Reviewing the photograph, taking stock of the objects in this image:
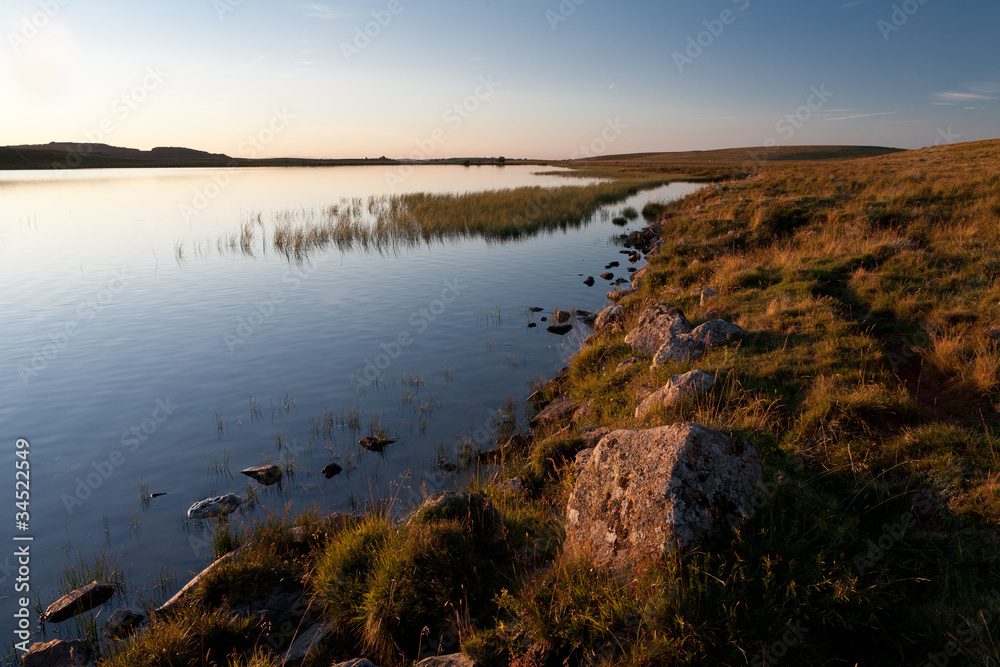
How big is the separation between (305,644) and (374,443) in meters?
5.16

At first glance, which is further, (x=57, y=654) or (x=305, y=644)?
(x=57, y=654)

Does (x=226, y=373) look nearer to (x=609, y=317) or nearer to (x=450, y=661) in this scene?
(x=609, y=317)

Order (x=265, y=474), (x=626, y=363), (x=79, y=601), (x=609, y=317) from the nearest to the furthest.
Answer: (x=79, y=601) < (x=265, y=474) < (x=626, y=363) < (x=609, y=317)

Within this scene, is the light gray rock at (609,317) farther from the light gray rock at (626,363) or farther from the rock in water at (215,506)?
the rock in water at (215,506)

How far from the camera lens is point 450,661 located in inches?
161

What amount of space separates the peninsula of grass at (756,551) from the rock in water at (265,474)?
6.00ft

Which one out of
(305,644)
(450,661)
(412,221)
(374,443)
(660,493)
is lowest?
(374,443)

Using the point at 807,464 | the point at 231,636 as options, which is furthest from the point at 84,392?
the point at 807,464

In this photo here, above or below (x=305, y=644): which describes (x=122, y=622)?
below

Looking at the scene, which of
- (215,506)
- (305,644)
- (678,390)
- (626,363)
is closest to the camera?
(305,644)

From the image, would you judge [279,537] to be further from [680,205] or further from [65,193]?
[65,193]

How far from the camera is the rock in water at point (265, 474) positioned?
8.60 metres

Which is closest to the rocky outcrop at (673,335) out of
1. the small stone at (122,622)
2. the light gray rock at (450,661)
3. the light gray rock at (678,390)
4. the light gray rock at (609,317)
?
Answer: the light gray rock at (678,390)

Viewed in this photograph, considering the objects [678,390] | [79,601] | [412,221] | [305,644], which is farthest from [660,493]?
[412,221]
